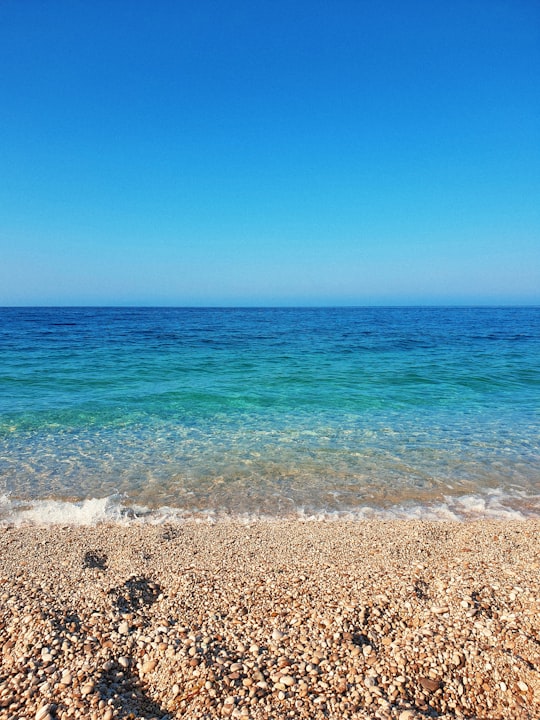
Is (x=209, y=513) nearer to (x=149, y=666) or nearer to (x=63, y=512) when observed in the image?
(x=63, y=512)

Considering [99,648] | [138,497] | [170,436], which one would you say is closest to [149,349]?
[170,436]

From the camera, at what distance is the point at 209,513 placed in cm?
622

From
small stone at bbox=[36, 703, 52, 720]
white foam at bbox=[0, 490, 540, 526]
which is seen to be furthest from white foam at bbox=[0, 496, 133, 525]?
small stone at bbox=[36, 703, 52, 720]

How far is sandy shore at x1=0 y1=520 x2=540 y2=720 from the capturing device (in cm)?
267

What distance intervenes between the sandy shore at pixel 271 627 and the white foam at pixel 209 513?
0.86m

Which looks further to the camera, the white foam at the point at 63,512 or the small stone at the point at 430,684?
the white foam at the point at 63,512

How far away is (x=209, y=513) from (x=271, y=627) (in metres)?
3.02

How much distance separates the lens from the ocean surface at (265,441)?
6.52 m

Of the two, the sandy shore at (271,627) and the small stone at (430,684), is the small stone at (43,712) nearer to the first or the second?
the sandy shore at (271,627)

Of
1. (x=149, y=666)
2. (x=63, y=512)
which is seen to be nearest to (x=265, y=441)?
Answer: (x=63, y=512)

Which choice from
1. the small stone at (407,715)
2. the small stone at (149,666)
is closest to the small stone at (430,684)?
the small stone at (407,715)

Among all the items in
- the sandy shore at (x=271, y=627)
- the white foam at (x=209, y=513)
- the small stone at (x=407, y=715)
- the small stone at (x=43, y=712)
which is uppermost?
the small stone at (x=407, y=715)

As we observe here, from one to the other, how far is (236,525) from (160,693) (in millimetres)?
3008

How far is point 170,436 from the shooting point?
31.6 feet
